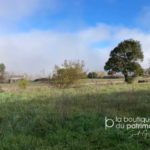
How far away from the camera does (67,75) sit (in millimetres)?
14680

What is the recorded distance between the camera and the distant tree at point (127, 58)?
19.7 meters

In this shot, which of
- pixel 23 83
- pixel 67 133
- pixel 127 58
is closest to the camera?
pixel 67 133

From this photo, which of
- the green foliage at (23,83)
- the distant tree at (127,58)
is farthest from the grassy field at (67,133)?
the distant tree at (127,58)

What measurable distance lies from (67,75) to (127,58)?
1066cm

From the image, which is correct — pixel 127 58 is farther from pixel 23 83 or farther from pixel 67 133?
pixel 67 133

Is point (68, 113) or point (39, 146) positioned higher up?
point (68, 113)

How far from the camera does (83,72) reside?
50.4 feet

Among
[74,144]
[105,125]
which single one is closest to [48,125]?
[74,144]

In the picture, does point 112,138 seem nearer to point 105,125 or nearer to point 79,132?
point 105,125

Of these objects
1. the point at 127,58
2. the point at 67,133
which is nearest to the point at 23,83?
the point at 67,133

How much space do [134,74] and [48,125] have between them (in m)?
19.3

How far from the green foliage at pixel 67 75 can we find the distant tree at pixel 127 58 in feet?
24.1

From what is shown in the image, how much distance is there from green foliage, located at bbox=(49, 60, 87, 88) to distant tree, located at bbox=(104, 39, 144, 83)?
24.1ft

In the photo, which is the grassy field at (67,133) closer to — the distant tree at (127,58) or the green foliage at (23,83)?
the green foliage at (23,83)
